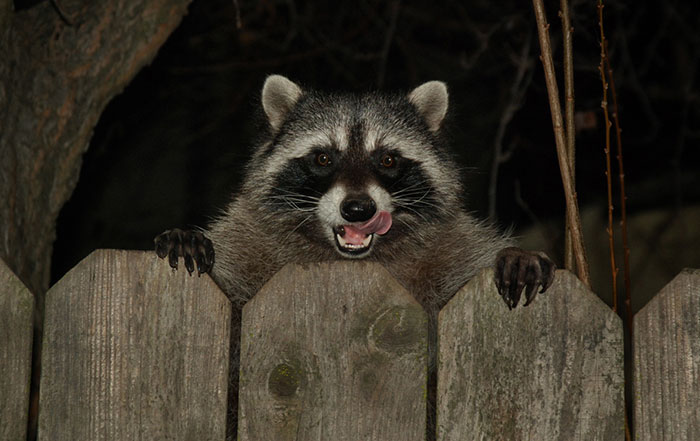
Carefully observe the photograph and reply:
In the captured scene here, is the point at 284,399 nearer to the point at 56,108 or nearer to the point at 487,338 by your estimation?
the point at 487,338

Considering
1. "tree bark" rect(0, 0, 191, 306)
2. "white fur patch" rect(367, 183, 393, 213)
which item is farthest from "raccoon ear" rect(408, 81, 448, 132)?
"tree bark" rect(0, 0, 191, 306)

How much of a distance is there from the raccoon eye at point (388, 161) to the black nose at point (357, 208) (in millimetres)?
518

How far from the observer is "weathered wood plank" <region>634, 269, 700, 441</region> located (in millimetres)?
2035

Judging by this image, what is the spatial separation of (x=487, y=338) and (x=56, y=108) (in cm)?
251

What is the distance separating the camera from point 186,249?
2357mm

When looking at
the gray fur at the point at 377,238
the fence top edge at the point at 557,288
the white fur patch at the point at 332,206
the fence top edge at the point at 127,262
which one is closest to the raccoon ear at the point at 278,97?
the gray fur at the point at 377,238

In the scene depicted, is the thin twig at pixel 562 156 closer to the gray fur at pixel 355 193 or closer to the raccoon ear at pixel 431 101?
the gray fur at pixel 355 193

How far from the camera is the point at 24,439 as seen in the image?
2.21 m

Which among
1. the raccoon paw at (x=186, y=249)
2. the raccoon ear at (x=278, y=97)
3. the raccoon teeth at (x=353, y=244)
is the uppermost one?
the raccoon ear at (x=278, y=97)

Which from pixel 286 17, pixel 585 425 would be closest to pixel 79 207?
pixel 286 17

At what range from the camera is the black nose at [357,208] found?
10.1 ft

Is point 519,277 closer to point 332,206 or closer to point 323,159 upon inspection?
point 332,206

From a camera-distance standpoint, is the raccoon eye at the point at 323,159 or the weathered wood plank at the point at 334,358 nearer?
the weathered wood plank at the point at 334,358

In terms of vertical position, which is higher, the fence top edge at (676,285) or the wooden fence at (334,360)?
the fence top edge at (676,285)
